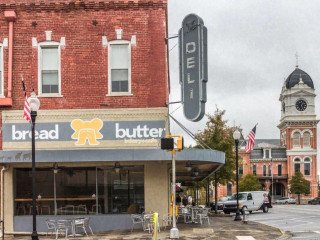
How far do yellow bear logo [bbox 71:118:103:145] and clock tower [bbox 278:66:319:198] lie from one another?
9056cm

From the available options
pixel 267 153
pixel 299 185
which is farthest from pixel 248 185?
pixel 267 153

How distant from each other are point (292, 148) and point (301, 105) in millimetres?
9548

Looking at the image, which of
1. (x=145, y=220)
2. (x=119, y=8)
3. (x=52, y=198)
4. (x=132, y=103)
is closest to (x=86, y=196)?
(x=52, y=198)

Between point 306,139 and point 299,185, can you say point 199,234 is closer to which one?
point 299,185

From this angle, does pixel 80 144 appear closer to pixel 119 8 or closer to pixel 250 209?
pixel 119 8

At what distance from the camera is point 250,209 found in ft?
122

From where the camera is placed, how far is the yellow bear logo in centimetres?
1872

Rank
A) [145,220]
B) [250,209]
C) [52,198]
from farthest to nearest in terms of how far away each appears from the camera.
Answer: [250,209] < [52,198] < [145,220]

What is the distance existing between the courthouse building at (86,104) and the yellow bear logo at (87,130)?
0.04m

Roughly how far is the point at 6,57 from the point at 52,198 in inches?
226

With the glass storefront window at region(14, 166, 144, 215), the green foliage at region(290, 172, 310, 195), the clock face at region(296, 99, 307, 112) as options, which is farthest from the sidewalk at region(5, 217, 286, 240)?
the clock face at region(296, 99, 307, 112)

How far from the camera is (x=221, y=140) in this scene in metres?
37.6

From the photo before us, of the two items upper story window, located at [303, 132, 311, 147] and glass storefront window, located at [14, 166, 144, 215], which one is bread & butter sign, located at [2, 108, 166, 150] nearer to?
glass storefront window, located at [14, 166, 144, 215]

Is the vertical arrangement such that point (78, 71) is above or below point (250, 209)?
above
